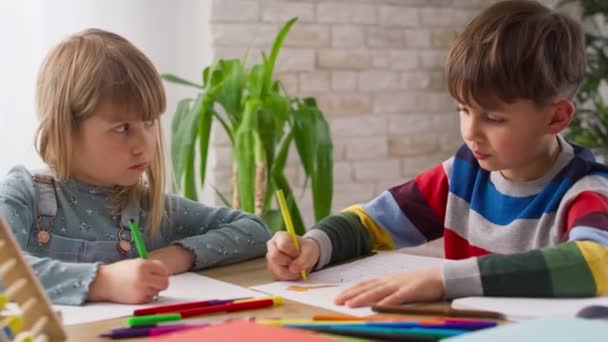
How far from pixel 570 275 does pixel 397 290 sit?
209 millimetres

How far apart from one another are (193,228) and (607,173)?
26.4 inches

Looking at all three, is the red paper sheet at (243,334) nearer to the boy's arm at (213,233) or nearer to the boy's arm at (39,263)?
the boy's arm at (39,263)

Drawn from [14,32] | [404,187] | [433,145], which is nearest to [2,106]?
[14,32]

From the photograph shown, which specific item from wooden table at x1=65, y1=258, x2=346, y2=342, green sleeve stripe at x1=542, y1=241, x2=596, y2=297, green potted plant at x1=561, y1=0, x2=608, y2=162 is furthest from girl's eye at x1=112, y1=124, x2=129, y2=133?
green potted plant at x1=561, y1=0, x2=608, y2=162

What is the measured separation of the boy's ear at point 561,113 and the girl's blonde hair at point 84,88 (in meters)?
0.61

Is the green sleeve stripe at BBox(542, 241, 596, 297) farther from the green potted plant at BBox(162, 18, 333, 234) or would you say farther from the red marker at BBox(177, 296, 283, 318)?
the green potted plant at BBox(162, 18, 333, 234)

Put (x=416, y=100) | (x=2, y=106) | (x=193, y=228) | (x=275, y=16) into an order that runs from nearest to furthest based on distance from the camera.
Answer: (x=193, y=228) → (x=2, y=106) → (x=275, y=16) → (x=416, y=100)

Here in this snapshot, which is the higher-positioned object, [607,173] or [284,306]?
[607,173]

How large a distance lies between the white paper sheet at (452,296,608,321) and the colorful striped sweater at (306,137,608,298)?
2 centimetres

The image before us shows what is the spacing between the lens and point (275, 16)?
10.0 feet

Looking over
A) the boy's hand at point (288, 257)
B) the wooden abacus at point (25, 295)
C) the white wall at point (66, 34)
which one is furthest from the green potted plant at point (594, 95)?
the wooden abacus at point (25, 295)

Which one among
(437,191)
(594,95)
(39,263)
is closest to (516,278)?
(437,191)

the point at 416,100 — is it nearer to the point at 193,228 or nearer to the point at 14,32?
the point at 14,32

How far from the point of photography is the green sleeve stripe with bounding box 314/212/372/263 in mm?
1295
